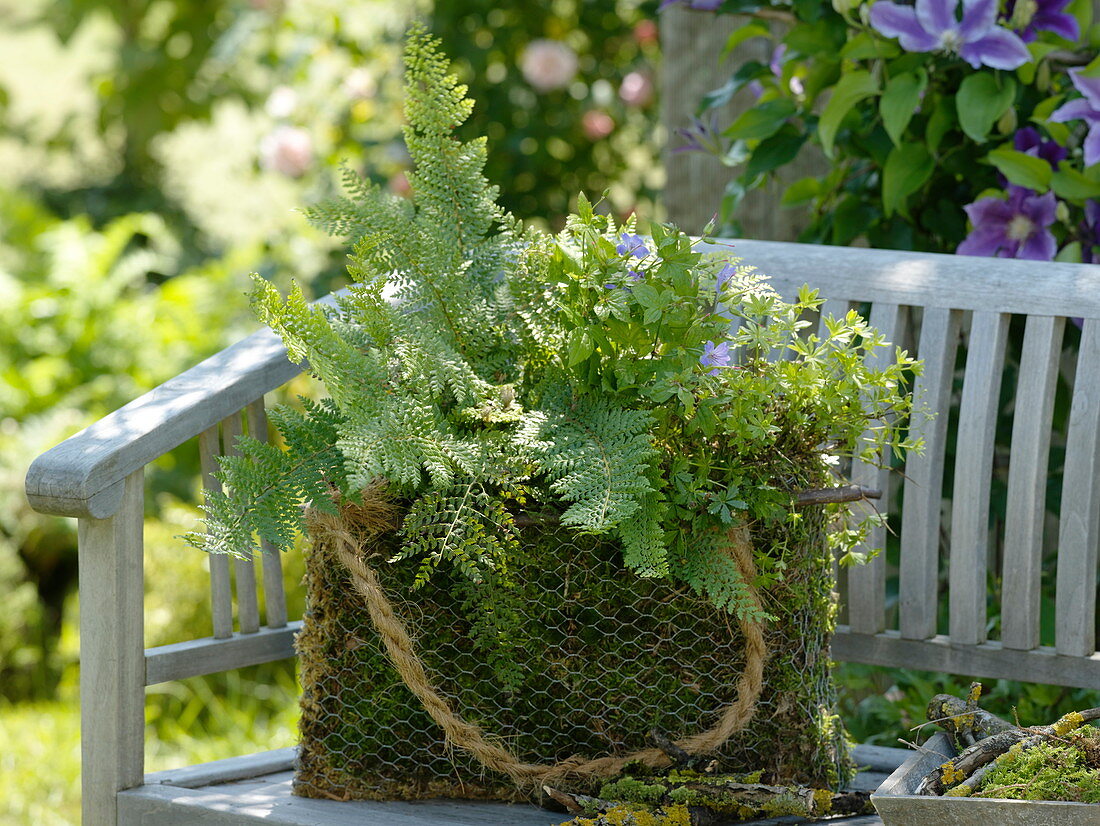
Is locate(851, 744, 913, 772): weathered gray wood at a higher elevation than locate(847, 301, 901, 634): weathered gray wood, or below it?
below

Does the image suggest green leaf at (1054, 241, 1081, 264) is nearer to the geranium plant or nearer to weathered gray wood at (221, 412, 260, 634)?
the geranium plant

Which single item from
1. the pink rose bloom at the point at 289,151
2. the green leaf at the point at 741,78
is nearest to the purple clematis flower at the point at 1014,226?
the green leaf at the point at 741,78

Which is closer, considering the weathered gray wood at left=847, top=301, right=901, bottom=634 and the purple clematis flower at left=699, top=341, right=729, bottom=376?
the purple clematis flower at left=699, top=341, right=729, bottom=376

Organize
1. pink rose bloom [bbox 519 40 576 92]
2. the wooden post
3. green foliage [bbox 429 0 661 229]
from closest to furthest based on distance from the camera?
the wooden post, pink rose bloom [bbox 519 40 576 92], green foliage [bbox 429 0 661 229]

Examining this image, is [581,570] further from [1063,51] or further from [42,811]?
[42,811]

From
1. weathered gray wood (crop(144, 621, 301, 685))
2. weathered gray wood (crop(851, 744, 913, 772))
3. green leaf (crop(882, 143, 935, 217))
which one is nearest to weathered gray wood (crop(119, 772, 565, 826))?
weathered gray wood (crop(144, 621, 301, 685))

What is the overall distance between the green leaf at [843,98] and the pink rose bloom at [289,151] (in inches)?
85.2

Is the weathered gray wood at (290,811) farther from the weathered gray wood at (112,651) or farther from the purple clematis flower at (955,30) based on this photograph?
the purple clematis flower at (955,30)

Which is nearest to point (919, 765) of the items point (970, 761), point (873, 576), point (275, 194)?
point (970, 761)

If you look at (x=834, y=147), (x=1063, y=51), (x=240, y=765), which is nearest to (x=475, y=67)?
(x=834, y=147)

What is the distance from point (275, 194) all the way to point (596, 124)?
1779 mm

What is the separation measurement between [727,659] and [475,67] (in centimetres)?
265

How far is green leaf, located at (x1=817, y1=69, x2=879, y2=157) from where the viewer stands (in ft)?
5.85

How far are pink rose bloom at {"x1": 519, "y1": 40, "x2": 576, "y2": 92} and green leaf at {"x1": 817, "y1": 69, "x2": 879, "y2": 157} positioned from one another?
5.81 ft
